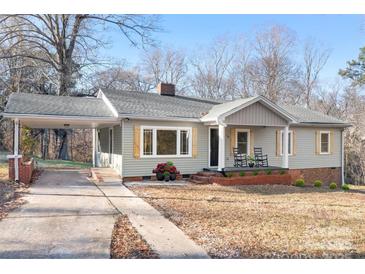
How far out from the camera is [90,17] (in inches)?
859

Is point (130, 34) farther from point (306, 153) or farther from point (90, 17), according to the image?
point (306, 153)

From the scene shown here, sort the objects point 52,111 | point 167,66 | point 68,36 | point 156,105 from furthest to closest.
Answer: point 167,66, point 68,36, point 156,105, point 52,111

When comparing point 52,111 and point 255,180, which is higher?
point 52,111

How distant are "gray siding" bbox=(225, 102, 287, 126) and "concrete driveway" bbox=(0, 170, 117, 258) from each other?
582 cm

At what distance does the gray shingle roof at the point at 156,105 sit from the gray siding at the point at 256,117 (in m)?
1.56

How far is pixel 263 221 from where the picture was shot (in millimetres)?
6055

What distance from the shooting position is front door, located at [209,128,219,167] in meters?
12.9

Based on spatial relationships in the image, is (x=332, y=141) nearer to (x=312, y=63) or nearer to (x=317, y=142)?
(x=317, y=142)

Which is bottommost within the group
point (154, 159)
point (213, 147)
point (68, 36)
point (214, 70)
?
point (154, 159)

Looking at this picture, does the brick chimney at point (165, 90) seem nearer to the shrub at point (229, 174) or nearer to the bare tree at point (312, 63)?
the shrub at point (229, 174)

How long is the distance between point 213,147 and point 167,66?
19.4m

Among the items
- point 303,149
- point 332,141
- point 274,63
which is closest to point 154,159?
point 303,149

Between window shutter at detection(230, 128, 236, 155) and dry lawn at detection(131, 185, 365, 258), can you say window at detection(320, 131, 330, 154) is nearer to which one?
window shutter at detection(230, 128, 236, 155)
